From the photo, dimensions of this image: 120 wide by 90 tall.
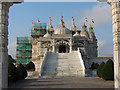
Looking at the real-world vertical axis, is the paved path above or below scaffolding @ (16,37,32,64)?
below

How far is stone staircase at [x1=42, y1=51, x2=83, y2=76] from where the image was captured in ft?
74.7

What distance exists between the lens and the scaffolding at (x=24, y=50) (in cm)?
5062

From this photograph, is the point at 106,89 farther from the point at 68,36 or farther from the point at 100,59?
the point at 68,36

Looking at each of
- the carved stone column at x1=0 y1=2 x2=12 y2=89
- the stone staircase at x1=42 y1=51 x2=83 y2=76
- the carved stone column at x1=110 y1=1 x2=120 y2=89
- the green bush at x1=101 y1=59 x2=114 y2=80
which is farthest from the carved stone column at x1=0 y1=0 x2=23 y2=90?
the stone staircase at x1=42 y1=51 x2=83 y2=76

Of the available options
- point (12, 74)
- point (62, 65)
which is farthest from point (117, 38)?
point (62, 65)

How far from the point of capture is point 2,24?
10.0 m

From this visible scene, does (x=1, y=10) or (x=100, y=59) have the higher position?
(x=1, y=10)

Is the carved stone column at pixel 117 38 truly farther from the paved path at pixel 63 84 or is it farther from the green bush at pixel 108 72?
the green bush at pixel 108 72

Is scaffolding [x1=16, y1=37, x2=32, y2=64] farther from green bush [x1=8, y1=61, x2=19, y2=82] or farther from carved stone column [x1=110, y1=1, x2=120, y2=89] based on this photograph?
carved stone column [x1=110, y1=1, x2=120, y2=89]

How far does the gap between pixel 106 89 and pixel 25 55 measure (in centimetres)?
4140

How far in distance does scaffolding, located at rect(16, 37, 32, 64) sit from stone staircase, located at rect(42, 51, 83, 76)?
21.9 metres

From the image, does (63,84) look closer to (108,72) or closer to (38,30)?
(108,72)

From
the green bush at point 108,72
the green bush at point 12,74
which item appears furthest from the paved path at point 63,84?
the green bush at point 108,72

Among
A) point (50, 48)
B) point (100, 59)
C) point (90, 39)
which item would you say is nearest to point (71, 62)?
point (100, 59)
